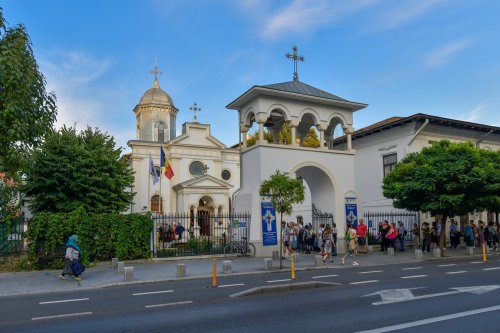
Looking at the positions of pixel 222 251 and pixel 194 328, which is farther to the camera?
pixel 222 251

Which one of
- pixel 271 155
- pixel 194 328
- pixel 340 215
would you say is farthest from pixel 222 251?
pixel 194 328

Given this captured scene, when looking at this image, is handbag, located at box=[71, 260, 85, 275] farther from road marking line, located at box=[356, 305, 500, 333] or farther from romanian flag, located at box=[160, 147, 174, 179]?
romanian flag, located at box=[160, 147, 174, 179]

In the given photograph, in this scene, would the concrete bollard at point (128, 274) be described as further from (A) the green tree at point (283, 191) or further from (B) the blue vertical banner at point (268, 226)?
(B) the blue vertical banner at point (268, 226)

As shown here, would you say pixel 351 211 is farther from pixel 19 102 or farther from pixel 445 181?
pixel 19 102

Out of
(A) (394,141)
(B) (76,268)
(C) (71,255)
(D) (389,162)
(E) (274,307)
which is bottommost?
(E) (274,307)

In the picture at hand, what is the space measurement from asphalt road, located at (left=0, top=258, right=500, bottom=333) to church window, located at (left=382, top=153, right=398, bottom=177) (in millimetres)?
15540

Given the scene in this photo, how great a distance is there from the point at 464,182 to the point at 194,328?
53.8 feet

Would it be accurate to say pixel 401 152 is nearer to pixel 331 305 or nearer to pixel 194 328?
pixel 331 305

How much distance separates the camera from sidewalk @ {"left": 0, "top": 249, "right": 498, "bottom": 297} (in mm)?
13523

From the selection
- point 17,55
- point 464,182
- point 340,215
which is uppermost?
point 17,55

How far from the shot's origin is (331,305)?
909 cm

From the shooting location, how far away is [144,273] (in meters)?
15.5

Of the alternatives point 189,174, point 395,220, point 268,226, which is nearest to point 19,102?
point 268,226

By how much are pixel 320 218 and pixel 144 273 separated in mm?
11147
